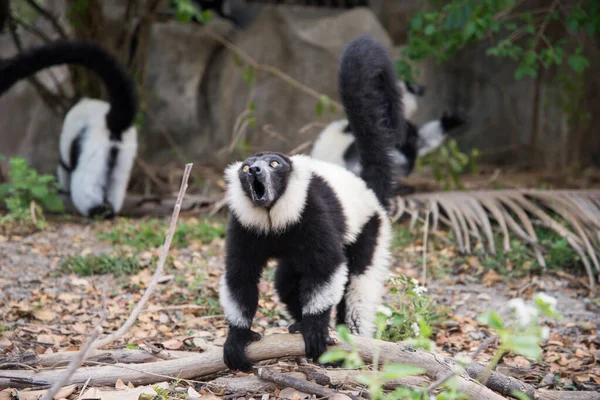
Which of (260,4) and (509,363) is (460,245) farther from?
(260,4)

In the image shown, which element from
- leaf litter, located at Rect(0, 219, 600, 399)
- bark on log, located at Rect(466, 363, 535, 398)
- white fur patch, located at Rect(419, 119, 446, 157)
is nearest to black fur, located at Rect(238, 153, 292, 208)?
leaf litter, located at Rect(0, 219, 600, 399)

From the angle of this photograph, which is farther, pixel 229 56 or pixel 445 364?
pixel 229 56

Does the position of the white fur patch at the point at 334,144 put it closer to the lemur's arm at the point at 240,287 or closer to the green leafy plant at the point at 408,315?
the green leafy plant at the point at 408,315

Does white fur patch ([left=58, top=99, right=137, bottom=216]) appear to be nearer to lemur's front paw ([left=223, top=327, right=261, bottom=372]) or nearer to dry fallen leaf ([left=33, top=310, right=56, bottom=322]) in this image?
dry fallen leaf ([left=33, top=310, right=56, bottom=322])

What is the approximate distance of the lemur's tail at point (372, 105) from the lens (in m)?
4.14

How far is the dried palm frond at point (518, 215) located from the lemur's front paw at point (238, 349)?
2682 millimetres

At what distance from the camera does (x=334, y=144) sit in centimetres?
725

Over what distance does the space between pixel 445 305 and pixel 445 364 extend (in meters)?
1.93

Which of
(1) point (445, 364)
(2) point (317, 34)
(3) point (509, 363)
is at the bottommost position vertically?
(3) point (509, 363)

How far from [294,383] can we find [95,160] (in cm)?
507

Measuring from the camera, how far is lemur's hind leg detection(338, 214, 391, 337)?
380 centimetres

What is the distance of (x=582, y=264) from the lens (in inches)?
220

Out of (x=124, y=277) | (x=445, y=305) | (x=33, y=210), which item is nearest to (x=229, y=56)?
(x=33, y=210)

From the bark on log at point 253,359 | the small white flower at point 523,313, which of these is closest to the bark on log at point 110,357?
the bark on log at point 253,359
